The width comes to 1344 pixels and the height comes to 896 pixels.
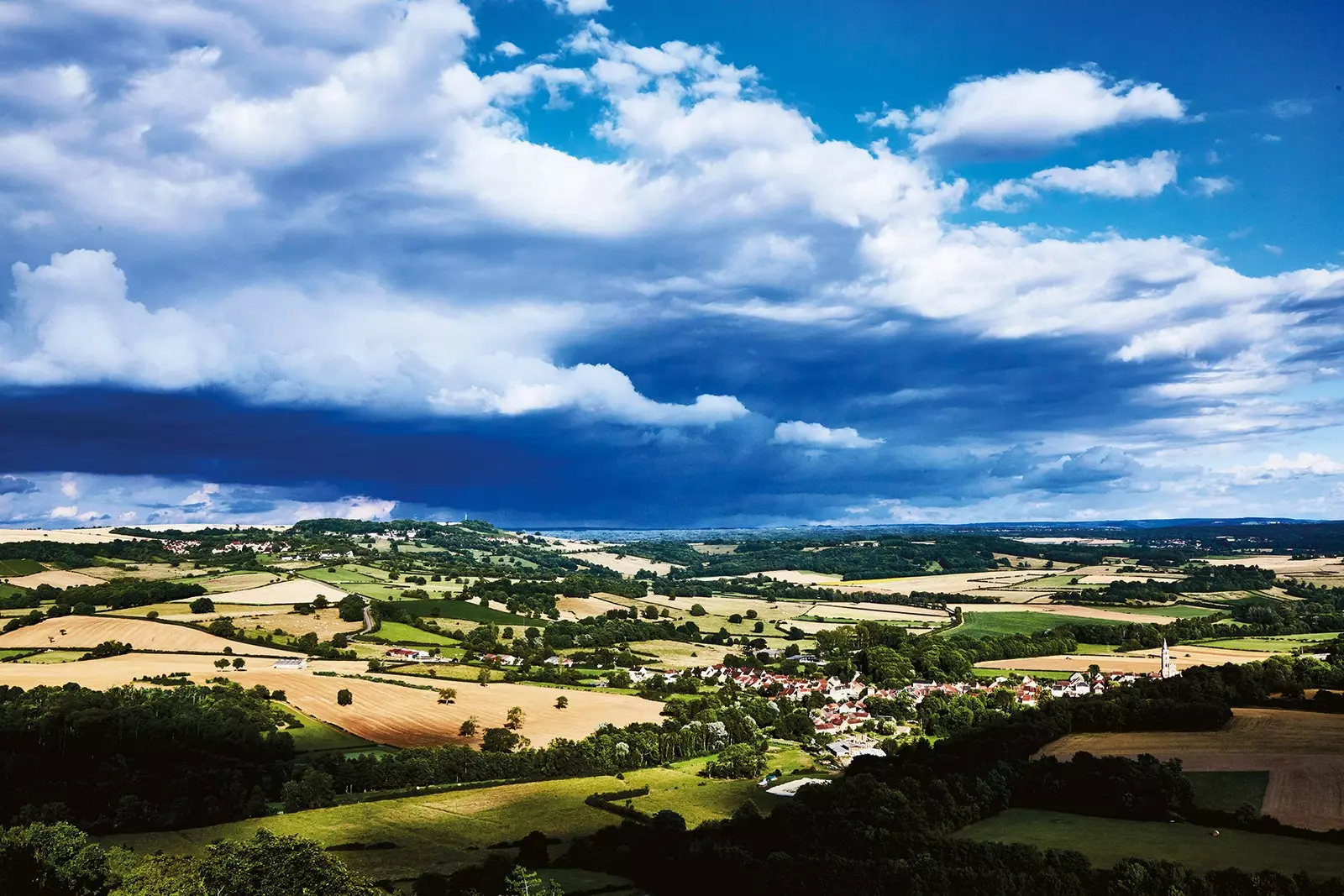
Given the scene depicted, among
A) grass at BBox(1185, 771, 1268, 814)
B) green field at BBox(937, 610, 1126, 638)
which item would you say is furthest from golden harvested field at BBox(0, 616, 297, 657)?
green field at BBox(937, 610, 1126, 638)

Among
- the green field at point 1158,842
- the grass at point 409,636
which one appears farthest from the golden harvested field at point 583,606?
the green field at point 1158,842

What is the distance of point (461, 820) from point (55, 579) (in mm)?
109275

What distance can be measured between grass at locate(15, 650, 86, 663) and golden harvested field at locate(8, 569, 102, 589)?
4313 centimetres

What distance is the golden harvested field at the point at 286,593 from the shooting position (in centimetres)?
11767

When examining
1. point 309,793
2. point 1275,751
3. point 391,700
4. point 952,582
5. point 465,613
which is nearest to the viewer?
point 309,793

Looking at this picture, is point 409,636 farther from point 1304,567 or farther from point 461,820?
point 1304,567

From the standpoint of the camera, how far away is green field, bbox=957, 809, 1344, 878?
3444 cm

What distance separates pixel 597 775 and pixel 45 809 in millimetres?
29232

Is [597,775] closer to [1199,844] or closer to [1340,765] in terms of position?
[1199,844]

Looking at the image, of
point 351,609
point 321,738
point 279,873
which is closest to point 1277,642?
point 321,738

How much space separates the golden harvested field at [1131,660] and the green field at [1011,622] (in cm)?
1347

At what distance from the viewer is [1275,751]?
50.2m

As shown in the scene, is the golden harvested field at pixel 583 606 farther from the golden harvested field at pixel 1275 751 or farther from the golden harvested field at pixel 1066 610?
the golden harvested field at pixel 1275 751

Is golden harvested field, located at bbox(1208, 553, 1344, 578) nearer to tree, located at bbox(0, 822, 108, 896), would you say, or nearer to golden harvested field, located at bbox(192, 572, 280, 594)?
golden harvested field, located at bbox(192, 572, 280, 594)
